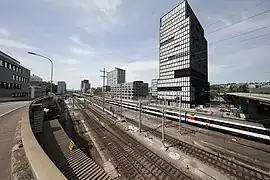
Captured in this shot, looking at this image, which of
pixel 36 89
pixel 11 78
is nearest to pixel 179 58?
pixel 11 78

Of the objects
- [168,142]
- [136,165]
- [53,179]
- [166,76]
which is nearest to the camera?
[53,179]

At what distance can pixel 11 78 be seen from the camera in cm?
4403

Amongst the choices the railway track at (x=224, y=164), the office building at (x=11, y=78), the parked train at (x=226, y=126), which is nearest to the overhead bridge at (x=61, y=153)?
the railway track at (x=224, y=164)

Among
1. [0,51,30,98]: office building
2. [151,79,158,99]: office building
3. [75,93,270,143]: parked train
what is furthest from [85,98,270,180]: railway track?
[151,79,158,99]: office building

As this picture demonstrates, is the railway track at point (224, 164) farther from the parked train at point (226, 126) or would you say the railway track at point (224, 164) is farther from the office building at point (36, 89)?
the office building at point (36, 89)

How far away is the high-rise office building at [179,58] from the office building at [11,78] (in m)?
58.5

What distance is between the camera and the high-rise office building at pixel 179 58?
6279 centimetres

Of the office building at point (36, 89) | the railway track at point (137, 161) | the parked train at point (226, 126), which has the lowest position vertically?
the railway track at point (137, 161)

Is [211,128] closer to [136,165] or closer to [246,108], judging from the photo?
[246,108]

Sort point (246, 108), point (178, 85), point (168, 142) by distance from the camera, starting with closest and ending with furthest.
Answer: point (168, 142), point (246, 108), point (178, 85)

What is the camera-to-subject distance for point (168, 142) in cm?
2427

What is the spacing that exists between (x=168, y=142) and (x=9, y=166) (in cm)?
2270

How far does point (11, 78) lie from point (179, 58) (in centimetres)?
6508

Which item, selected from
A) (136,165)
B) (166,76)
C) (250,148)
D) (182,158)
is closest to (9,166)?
(136,165)
